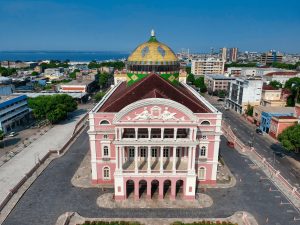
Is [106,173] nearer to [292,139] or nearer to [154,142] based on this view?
[154,142]

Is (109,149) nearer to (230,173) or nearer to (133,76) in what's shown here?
(133,76)

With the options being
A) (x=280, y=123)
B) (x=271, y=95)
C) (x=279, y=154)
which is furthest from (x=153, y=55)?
(x=271, y=95)

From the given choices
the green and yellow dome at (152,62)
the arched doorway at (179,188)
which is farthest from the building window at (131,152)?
the green and yellow dome at (152,62)

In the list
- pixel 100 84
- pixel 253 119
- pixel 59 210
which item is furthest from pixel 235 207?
pixel 100 84

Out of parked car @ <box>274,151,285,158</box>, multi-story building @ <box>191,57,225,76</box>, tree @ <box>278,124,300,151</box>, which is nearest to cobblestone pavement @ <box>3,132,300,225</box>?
tree @ <box>278,124,300,151</box>

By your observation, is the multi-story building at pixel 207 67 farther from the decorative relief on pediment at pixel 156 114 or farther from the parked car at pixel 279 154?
the decorative relief on pediment at pixel 156 114

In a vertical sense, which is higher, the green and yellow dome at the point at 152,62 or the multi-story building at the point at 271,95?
the green and yellow dome at the point at 152,62
